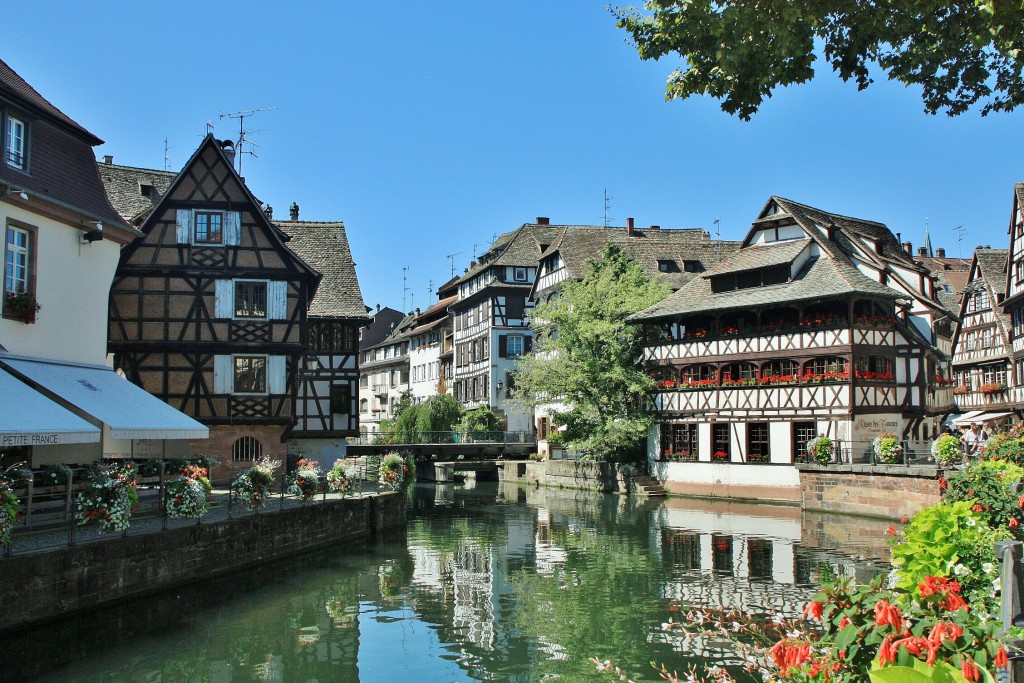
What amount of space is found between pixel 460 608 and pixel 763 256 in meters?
28.6

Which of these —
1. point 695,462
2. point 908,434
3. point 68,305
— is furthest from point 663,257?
point 68,305

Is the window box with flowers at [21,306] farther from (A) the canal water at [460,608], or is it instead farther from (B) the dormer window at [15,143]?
(A) the canal water at [460,608]

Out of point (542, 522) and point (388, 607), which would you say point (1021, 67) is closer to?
point (388, 607)

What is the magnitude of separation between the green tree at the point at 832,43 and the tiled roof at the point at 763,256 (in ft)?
106

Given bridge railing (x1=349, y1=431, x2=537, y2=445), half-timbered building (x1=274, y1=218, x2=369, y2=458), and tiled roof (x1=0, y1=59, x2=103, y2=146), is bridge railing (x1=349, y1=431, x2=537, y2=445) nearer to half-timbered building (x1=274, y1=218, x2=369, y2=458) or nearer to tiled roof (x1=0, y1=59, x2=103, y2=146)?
half-timbered building (x1=274, y1=218, x2=369, y2=458)

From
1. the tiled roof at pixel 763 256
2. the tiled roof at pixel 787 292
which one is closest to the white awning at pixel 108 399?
the tiled roof at pixel 787 292

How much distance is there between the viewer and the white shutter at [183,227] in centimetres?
3375

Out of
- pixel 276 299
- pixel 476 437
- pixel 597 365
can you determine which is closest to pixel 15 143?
pixel 276 299

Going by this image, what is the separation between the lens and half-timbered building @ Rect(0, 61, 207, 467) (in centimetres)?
1948

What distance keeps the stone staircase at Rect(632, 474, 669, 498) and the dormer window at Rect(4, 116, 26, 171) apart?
30.0 m

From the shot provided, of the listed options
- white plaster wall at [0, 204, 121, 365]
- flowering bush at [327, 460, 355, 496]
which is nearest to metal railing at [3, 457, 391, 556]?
flowering bush at [327, 460, 355, 496]

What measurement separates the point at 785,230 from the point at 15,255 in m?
32.4

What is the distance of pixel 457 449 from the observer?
181 ft

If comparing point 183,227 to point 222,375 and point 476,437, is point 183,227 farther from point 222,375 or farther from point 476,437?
point 476,437
